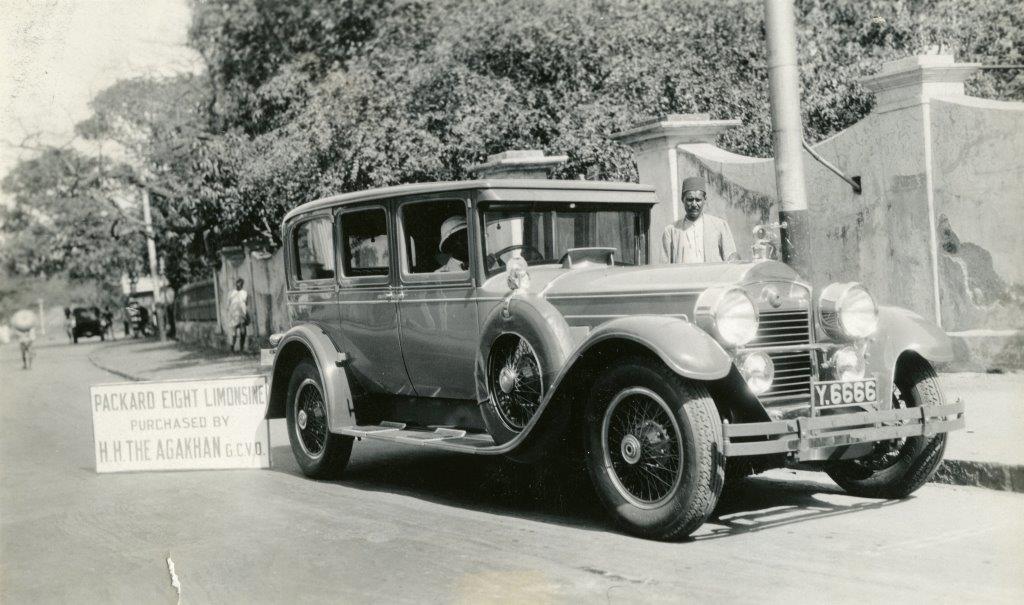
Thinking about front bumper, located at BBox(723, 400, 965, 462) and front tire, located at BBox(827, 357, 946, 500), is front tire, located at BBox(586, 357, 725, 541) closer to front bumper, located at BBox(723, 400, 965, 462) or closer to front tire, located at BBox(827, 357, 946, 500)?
front bumper, located at BBox(723, 400, 965, 462)

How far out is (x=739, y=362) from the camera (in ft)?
17.3

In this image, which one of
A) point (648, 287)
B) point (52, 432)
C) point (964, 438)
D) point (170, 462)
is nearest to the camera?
point (648, 287)

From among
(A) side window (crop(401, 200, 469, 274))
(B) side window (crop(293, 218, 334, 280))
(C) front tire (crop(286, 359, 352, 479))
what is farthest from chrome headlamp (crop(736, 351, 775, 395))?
(B) side window (crop(293, 218, 334, 280))

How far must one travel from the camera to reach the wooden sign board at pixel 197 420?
Result: 8.31 meters

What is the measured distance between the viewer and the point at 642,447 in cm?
519

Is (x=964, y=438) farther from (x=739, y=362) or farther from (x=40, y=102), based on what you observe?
(x=40, y=102)

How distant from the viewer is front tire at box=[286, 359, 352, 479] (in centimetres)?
758

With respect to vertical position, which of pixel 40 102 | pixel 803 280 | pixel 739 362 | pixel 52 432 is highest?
pixel 40 102

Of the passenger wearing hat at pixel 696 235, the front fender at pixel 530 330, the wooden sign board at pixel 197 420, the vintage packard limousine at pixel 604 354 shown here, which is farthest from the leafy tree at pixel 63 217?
the front fender at pixel 530 330

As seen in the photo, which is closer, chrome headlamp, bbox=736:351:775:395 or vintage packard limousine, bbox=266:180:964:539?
vintage packard limousine, bbox=266:180:964:539

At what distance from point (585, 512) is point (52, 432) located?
8.27 metres

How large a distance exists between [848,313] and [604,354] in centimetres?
132

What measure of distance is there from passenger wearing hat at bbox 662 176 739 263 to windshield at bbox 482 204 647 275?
0.31 m

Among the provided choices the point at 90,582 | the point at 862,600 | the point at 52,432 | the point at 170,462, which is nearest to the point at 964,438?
the point at 862,600
